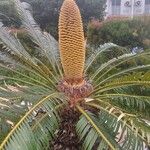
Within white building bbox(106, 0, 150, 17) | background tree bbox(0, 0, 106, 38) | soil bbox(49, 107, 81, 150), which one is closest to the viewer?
soil bbox(49, 107, 81, 150)

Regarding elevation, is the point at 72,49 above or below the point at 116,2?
below

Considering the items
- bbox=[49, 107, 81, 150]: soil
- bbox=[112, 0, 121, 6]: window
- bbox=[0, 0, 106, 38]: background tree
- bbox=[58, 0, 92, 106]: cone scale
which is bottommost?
bbox=[49, 107, 81, 150]: soil

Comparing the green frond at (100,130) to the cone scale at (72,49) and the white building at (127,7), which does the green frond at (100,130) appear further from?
the white building at (127,7)

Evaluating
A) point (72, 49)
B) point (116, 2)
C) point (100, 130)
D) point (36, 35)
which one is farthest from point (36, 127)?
point (116, 2)

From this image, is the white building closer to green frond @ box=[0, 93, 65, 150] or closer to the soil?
the soil

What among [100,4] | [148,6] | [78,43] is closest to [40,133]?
[78,43]

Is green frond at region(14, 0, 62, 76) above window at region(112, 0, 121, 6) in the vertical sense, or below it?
below

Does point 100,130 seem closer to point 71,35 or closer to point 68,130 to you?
point 68,130

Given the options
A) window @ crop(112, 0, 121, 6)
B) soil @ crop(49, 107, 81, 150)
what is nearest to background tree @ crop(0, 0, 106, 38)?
window @ crop(112, 0, 121, 6)
